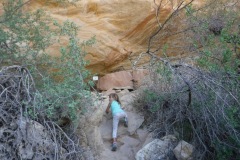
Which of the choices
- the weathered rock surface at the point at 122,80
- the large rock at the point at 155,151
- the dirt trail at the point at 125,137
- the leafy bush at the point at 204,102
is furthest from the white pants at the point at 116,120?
the weathered rock surface at the point at 122,80

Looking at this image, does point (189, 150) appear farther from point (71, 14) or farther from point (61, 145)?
point (71, 14)

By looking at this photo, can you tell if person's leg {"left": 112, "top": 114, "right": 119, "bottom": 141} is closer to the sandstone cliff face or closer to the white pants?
the white pants

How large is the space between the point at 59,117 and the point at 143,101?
247cm

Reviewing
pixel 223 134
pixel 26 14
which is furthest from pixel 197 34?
pixel 26 14

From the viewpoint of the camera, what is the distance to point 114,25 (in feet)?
30.0

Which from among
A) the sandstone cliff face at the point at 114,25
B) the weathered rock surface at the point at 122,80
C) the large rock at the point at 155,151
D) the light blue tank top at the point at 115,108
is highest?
the sandstone cliff face at the point at 114,25

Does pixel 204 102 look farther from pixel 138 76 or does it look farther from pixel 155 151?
pixel 138 76

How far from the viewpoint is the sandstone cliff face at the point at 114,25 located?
866 centimetres

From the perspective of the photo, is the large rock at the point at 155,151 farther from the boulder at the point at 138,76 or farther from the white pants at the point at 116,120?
the boulder at the point at 138,76

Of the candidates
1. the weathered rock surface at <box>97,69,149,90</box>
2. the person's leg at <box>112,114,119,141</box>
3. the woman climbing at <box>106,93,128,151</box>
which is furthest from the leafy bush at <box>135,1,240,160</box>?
the weathered rock surface at <box>97,69,149,90</box>

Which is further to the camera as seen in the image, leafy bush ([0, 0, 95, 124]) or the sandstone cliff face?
the sandstone cliff face

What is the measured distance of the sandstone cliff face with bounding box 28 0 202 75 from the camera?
341 inches

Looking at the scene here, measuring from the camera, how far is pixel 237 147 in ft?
18.5

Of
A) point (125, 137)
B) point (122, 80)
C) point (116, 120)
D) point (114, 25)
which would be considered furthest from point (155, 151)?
point (114, 25)
